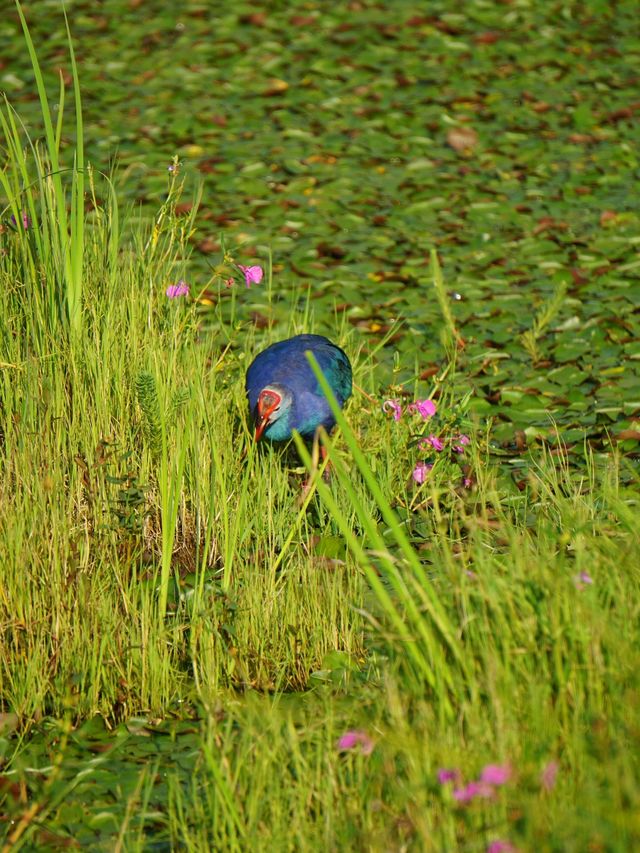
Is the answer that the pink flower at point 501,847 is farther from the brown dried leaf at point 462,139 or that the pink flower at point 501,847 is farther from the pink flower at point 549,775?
the brown dried leaf at point 462,139

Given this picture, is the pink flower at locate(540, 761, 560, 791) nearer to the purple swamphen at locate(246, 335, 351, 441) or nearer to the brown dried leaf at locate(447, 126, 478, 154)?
the purple swamphen at locate(246, 335, 351, 441)

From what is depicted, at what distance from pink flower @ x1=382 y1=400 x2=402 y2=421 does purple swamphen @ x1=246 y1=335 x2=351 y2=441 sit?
0.17 m

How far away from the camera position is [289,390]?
4.09 m

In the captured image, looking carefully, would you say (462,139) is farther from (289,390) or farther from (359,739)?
(359,739)

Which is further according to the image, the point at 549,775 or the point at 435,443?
the point at 435,443

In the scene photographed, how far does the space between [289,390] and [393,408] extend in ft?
1.39

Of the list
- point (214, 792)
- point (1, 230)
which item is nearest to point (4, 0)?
point (1, 230)

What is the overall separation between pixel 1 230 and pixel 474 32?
5.14 meters

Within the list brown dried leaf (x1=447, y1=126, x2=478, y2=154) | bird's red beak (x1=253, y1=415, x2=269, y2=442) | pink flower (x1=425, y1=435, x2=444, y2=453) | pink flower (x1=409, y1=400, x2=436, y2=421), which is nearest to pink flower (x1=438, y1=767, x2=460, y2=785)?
bird's red beak (x1=253, y1=415, x2=269, y2=442)

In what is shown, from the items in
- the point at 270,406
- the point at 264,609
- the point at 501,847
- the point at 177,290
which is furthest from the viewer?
the point at 177,290

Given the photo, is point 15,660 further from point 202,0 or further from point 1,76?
point 202,0

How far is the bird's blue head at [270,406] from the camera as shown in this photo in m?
4.04

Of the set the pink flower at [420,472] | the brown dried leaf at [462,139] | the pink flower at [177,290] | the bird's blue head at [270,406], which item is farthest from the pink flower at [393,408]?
the brown dried leaf at [462,139]

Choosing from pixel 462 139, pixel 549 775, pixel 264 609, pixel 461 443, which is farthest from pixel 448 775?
pixel 462 139
